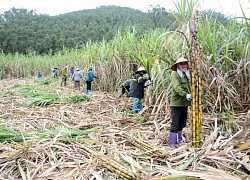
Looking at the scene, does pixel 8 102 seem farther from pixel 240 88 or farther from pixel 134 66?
pixel 240 88

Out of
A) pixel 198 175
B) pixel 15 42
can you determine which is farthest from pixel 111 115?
pixel 15 42

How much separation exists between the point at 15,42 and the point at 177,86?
3764 centimetres

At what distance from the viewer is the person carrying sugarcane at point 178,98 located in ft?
9.43

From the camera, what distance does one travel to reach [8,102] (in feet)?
19.5

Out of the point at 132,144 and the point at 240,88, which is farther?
the point at 240,88

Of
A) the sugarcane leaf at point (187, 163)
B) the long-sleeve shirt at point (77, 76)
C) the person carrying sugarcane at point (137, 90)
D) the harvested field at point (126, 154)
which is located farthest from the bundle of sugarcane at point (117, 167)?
the long-sleeve shirt at point (77, 76)

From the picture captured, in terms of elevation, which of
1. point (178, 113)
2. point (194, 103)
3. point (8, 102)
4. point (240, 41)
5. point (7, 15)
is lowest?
point (8, 102)

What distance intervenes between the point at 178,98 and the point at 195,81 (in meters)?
0.55

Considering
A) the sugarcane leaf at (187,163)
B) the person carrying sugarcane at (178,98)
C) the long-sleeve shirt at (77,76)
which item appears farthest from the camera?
the long-sleeve shirt at (77,76)

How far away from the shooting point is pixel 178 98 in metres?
3.01

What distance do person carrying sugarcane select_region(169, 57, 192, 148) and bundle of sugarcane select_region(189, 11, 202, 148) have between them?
0.30 m

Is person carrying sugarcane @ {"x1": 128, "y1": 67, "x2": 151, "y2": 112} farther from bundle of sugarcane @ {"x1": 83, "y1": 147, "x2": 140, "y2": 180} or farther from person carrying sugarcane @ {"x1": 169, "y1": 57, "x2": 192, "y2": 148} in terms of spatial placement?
bundle of sugarcane @ {"x1": 83, "y1": 147, "x2": 140, "y2": 180}

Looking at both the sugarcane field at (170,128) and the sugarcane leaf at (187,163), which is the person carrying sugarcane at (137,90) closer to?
the sugarcane field at (170,128)

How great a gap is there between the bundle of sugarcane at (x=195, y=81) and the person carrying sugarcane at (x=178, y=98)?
11.8 inches
